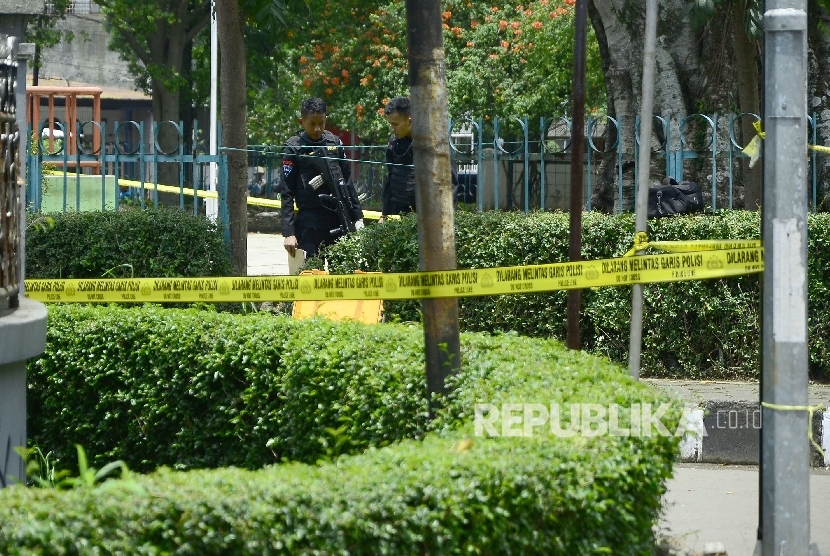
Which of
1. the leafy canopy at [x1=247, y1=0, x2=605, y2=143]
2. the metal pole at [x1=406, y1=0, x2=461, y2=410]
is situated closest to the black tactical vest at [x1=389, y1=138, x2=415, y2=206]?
the metal pole at [x1=406, y1=0, x2=461, y2=410]

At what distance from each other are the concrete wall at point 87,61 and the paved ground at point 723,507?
38.9 meters

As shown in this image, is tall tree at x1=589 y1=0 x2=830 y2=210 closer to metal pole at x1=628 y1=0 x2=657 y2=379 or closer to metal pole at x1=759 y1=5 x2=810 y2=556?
metal pole at x1=628 y1=0 x2=657 y2=379

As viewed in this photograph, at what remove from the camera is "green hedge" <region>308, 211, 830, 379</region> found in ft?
24.9

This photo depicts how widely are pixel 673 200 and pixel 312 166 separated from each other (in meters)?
2.76

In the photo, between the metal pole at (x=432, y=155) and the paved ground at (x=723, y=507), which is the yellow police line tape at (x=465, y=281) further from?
the paved ground at (x=723, y=507)

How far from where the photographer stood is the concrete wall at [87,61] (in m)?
43.0

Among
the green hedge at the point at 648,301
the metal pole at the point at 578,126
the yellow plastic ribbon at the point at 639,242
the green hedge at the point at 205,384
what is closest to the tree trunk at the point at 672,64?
the green hedge at the point at 648,301

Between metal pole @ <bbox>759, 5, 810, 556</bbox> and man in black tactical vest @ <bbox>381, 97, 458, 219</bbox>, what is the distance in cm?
450

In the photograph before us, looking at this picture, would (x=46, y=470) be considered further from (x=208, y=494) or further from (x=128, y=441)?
(x=208, y=494)

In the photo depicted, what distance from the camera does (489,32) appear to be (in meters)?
24.5

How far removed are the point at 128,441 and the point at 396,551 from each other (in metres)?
3.09

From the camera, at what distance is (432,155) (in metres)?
4.30

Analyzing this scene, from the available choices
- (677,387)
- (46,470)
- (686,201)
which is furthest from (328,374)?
(686,201)

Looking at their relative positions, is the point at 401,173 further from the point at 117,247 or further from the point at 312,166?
the point at 117,247
